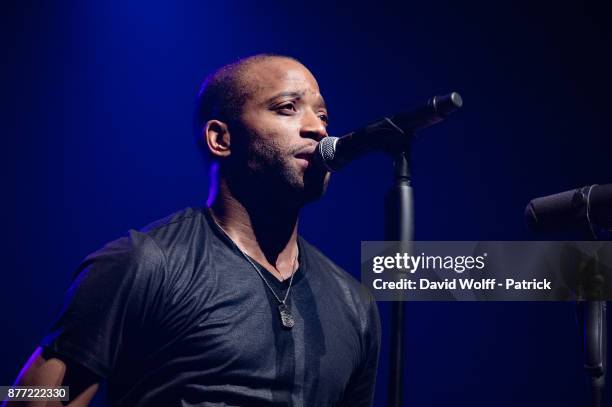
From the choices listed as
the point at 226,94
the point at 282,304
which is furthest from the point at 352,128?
the point at 282,304

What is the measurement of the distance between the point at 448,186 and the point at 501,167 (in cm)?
33

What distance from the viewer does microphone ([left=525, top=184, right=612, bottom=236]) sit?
1.58 metres

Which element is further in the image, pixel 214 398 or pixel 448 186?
pixel 448 186

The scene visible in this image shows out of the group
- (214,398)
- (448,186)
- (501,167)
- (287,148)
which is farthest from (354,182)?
(214,398)

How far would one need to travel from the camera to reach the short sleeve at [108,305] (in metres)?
1.58

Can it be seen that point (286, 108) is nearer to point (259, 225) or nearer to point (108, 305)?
point (259, 225)

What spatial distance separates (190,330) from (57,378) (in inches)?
14.4

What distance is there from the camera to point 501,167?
346cm

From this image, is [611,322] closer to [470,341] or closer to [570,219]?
[470,341]

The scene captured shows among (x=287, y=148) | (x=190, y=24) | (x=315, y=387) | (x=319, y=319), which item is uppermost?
(x=190, y=24)

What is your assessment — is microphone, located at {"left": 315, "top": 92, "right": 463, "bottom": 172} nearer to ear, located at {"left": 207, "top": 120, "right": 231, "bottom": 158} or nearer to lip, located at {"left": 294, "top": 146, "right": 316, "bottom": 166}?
lip, located at {"left": 294, "top": 146, "right": 316, "bottom": 166}

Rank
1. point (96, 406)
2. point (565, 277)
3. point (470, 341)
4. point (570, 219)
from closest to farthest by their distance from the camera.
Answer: point (570, 219) < point (565, 277) < point (96, 406) < point (470, 341)

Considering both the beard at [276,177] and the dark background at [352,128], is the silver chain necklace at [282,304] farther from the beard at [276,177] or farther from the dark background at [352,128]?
the dark background at [352,128]

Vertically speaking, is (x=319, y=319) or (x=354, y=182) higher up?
(x=354, y=182)
